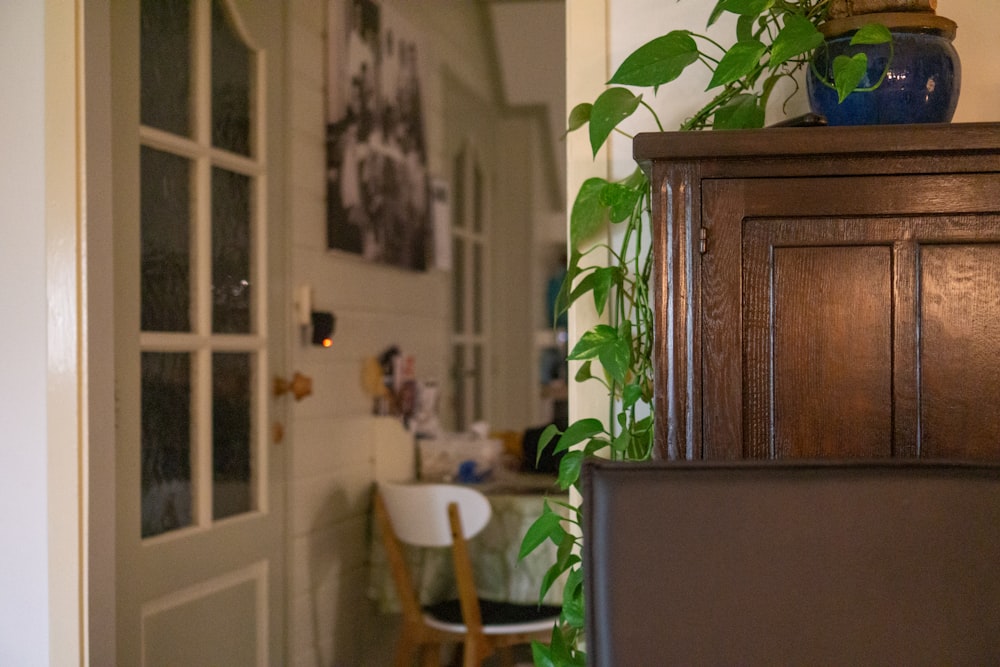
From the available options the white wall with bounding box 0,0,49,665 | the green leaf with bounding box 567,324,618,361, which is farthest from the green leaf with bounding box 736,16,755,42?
the white wall with bounding box 0,0,49,665

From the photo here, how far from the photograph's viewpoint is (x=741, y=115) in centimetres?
137

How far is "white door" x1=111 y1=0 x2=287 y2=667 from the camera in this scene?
85.6 inches

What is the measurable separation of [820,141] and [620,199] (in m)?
0.40

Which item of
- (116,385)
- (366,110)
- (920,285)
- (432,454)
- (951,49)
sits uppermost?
(366,110)

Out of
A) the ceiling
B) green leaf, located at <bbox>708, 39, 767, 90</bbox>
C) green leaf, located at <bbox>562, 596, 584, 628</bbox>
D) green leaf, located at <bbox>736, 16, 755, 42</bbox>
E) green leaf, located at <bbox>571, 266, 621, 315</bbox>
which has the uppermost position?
the ceiling

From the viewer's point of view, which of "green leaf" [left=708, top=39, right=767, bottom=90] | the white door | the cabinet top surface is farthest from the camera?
the white door

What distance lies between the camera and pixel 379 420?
134 inches

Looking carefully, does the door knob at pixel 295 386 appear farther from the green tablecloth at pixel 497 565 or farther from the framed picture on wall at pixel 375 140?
the green tablecloth at pixel 497 565

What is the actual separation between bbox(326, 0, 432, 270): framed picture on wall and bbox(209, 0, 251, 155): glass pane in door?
49 centimetres

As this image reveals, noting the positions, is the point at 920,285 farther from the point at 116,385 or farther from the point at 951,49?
the point at 116,385

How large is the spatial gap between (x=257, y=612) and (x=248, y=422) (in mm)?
559

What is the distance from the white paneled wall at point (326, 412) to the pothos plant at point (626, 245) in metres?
1.50

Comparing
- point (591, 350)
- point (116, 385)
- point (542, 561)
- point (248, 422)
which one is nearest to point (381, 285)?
point (248, 422)

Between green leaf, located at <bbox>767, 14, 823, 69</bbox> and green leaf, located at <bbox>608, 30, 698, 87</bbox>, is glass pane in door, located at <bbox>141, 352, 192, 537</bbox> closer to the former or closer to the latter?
green leaf, located at <bbox>608, 30, 698, 87</bbox>
